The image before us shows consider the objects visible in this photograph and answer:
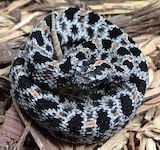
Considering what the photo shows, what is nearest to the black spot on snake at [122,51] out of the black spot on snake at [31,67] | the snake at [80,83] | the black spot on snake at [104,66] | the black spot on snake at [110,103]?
the snake at [80,83]

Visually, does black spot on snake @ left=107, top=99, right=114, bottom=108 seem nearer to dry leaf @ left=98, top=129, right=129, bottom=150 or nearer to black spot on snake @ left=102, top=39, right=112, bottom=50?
dry leaf @ left=98, top=129, right=129, bottom=150

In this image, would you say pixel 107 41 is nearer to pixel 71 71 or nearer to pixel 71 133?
pixel 71 71

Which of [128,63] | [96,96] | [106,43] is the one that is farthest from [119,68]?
[106,43]

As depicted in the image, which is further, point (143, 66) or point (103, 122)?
point (143, 66)

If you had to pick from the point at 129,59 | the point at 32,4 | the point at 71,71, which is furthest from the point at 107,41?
the point at 32,4

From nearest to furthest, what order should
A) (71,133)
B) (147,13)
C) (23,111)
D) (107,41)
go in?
(71,133) < (23,111) < (107,41) < (147,13)

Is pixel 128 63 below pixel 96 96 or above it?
above

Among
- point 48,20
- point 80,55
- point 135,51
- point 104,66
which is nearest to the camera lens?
point 104,66

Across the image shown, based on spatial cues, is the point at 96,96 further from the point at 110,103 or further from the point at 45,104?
the point at 45,104
